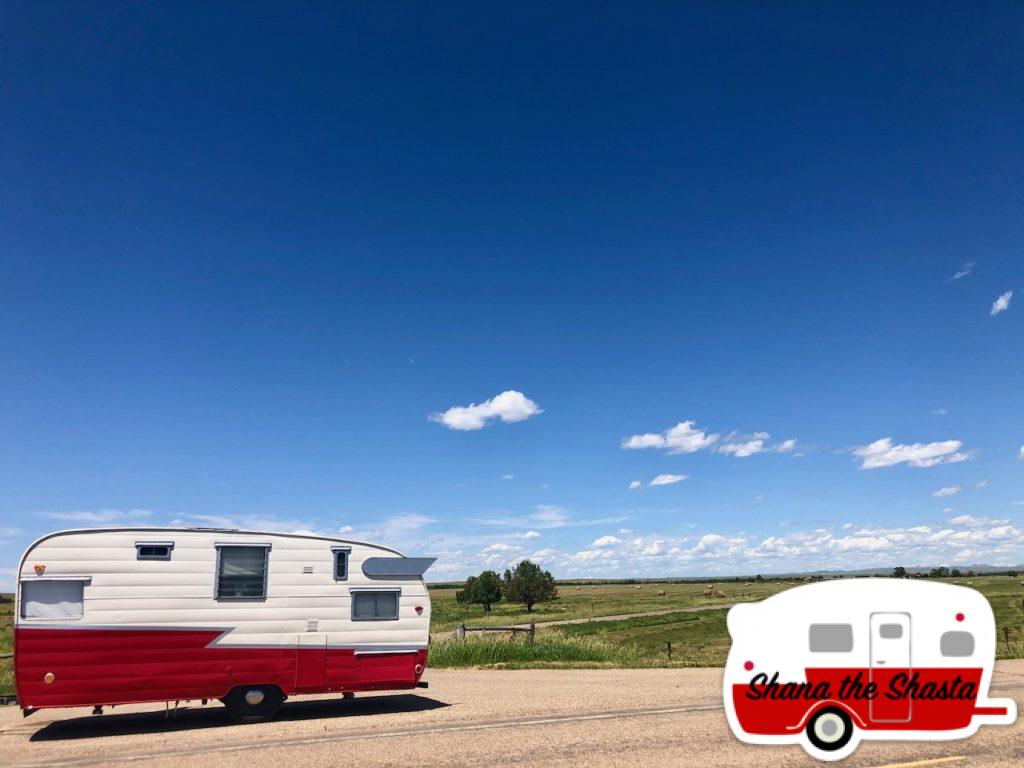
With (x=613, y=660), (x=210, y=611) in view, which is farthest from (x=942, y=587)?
(x=613, y=660)

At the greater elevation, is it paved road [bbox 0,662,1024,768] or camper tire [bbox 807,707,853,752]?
camper tire [bbox 807,707,853,752]

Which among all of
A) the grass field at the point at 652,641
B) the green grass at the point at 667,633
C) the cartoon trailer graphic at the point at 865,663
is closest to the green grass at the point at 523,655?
the grass field at the point at 652,641

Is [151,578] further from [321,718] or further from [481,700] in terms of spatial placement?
[481,700]

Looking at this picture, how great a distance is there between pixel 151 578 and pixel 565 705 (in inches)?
351

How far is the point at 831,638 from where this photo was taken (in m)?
9.34

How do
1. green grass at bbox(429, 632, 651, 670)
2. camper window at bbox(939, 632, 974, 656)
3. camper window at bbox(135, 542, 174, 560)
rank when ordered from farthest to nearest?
1. green grass at bbox(429, 632, 651, 670)
2. camper window at bbox(135, 542, 174, 560)
3. camper window at bbox(939, 632, 974, 656)

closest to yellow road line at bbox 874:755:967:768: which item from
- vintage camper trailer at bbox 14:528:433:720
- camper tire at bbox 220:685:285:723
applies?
vintage camper trailer at bbox 14:528:433:720

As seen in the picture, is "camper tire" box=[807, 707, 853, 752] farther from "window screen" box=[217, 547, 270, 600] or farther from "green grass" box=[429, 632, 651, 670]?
"green grass" box=[429, 632, 651, 670]

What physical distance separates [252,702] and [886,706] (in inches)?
450

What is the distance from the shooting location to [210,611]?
46.6ft

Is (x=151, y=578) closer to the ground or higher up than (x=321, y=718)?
higher up

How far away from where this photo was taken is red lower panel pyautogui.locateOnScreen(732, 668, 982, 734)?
29.9 feet

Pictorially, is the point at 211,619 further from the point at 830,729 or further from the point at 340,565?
the point at 830,729

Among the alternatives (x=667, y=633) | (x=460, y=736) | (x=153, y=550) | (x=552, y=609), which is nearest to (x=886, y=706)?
(x=460, y=736)
